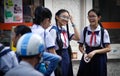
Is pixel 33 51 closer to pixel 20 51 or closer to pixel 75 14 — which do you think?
pixel 20 51

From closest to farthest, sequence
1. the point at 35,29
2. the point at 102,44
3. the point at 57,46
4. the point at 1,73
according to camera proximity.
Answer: the point at 1,73 → the point at 35,29 → the point at 57,46 → the point at 102,44

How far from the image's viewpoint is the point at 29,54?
3711 millimetres

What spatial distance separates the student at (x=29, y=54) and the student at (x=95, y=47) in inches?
135

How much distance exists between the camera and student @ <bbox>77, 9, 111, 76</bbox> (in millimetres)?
7266

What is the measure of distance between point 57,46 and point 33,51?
9.68 ft

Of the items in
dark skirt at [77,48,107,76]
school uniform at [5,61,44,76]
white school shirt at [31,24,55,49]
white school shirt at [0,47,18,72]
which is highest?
white school shirt at [31,24,55,49]

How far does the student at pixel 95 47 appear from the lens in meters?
7.27

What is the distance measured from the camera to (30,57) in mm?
3723

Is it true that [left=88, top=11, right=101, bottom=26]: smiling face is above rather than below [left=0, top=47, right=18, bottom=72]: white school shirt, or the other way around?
above

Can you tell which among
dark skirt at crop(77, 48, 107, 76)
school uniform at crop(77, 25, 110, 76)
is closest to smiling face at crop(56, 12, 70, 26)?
school uniform at crop(77, 25, 110, 76)

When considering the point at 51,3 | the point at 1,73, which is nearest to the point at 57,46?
the point at 1,73

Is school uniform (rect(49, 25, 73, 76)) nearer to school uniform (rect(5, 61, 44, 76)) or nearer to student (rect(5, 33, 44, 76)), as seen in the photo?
student (rect(5, 33, 44, 76))

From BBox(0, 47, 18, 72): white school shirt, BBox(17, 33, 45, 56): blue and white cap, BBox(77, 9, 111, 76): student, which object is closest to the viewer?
BBox(17, 33, 45, 56): blue and white cap

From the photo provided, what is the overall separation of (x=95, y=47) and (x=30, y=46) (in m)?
3.64
